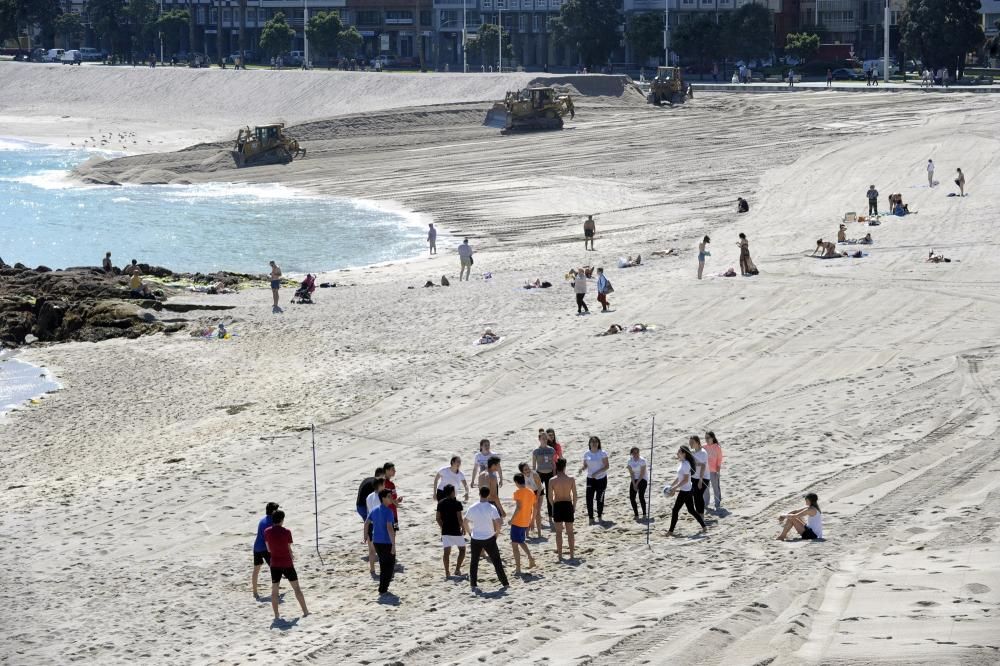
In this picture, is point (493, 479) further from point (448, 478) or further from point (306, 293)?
point (306, 293)

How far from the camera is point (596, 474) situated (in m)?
14.3

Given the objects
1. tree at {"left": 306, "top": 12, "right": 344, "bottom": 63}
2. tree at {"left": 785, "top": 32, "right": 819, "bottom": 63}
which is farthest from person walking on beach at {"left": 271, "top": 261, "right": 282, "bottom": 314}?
tree at {"left": 306, "top": 12, "right": 344, "bottom": 63}

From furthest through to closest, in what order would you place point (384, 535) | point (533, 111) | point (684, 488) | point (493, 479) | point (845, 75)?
point (845, 75) → point (533, 111) → point (684, 488) → point (493, 479) → point (384, 535)

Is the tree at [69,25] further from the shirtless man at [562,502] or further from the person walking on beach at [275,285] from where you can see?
the shirtless man at [562,502]

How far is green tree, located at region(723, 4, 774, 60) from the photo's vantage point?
3076 inches

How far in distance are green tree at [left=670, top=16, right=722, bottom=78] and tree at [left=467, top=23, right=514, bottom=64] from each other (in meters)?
13.8

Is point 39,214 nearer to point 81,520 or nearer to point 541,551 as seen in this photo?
point 81,520

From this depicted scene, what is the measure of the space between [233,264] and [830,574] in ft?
94.6

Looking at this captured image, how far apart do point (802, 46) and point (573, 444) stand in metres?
63.4

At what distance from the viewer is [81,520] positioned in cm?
1596

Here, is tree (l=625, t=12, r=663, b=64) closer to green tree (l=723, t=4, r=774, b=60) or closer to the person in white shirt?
green tree (l=723, t=4, r=774, b=60)

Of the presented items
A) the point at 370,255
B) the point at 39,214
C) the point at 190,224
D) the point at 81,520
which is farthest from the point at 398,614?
the point at 39,214

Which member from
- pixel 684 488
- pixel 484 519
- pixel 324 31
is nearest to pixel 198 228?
pixel 684 488

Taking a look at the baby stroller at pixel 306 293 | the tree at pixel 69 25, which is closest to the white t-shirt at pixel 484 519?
the baby stroller at pixel 306 293
